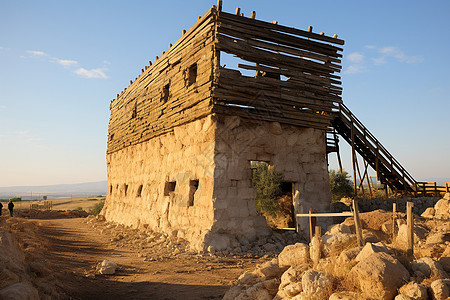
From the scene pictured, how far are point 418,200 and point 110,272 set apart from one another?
12.3 metres

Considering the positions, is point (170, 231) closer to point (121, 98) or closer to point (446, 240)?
point (446, 240)

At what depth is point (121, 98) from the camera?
72.8 ft

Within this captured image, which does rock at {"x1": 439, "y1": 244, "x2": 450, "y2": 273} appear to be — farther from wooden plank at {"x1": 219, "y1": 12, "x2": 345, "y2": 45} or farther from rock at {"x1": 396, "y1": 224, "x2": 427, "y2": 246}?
wooden plank at {"x1": 219, "y1": 12, "x2": 345, "y2": 45}

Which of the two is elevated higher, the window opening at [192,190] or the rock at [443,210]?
the window opening at [192,190]

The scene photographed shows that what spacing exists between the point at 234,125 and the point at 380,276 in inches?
282

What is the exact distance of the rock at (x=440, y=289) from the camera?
12.2ft

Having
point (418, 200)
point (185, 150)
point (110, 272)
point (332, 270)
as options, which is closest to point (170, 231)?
point (185, 150)

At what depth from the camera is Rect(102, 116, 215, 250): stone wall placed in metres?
10.7

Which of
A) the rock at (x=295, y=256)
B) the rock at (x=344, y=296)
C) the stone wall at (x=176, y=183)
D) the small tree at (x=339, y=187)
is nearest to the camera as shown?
the rock at (x=344, y=296)

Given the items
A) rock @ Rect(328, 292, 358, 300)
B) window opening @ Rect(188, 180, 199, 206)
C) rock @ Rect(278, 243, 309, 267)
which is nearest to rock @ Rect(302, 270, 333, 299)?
rock @ Rect(328, 292, 358, 300)

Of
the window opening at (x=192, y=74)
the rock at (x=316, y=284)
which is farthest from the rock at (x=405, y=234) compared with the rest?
the window opening at (x=192, y=74)

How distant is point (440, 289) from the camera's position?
3.75 meters

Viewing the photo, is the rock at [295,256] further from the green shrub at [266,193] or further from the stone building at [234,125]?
the green shrub at [266,193]

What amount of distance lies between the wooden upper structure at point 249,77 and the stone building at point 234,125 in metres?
0.03
